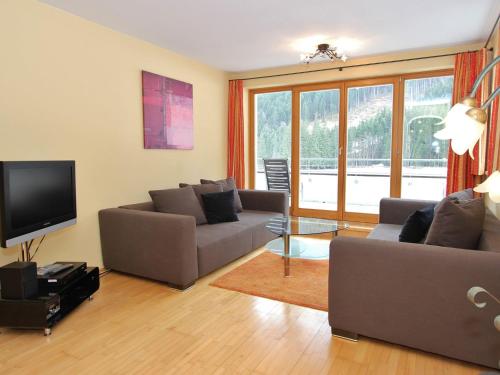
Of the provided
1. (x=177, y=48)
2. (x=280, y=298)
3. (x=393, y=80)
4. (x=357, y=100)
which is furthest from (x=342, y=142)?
(x=280, y=298)

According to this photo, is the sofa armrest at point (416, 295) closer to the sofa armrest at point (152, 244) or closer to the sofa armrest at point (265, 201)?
the sofa armrest at point (152, 244)

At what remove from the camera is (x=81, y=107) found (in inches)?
128

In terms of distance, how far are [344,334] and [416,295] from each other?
0.55 metres

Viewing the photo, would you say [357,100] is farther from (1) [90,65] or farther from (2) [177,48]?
(1) [90,65]

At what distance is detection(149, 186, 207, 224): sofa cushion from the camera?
3613mm

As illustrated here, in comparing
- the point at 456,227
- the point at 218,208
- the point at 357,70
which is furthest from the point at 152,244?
the point at 357,70

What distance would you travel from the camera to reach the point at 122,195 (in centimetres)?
372

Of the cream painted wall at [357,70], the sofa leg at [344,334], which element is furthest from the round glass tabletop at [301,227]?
the cream painted wall at [357,70]

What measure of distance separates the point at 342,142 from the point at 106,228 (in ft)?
11.7

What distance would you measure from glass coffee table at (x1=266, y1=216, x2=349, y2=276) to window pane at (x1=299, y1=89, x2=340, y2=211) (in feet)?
5.54

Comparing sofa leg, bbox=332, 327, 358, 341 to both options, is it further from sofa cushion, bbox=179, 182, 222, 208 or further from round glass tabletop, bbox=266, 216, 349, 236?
sofa cushion, bbox=179, 182, 222, 208

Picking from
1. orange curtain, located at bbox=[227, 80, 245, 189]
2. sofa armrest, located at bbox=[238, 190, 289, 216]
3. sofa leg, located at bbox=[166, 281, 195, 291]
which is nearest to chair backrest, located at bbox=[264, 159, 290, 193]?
orange curtain, located at bbox=[227, 80, 245, 189]

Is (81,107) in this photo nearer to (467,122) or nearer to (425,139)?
(467,122)

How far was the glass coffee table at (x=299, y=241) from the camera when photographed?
3.18m
